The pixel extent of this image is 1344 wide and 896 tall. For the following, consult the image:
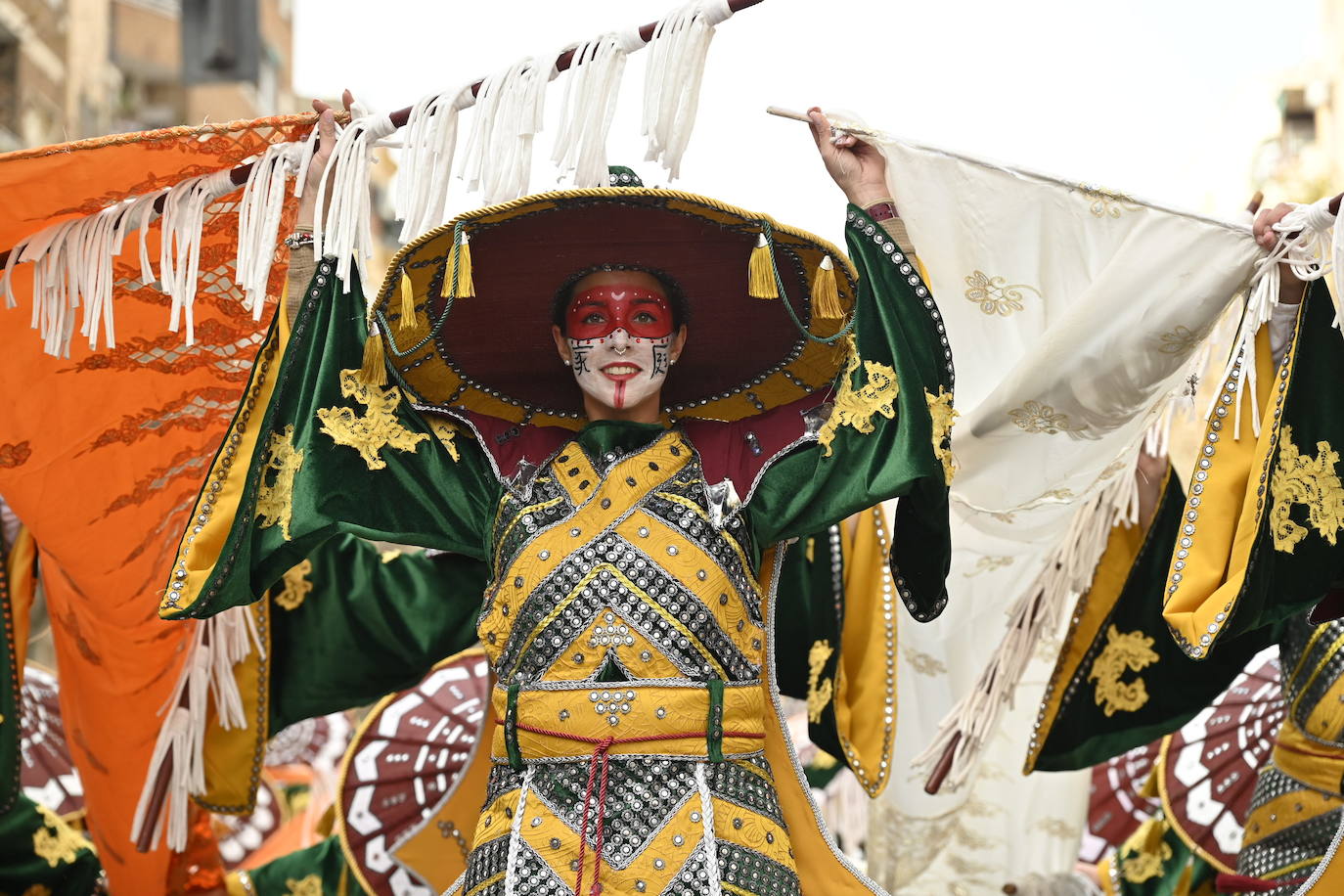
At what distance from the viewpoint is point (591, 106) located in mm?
3783

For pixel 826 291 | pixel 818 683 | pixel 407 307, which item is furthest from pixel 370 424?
pixel 818 683

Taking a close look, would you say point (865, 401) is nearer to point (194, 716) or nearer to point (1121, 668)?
point (1121, 668)

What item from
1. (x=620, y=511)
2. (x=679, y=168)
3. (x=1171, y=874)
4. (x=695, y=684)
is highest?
(x=679, y=168)

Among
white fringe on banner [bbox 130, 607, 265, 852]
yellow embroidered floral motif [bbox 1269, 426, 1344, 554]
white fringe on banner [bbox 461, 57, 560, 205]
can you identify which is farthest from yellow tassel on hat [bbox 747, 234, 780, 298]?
white fringe on banner [bbox 130, 607, 265, 852]

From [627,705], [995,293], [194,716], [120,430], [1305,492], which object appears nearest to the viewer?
[627,705]

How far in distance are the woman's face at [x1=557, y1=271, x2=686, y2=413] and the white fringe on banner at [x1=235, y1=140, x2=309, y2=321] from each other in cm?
70

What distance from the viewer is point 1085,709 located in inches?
189

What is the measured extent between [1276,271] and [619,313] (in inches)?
56.2

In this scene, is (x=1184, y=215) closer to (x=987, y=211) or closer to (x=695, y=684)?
(x=987, y=211)

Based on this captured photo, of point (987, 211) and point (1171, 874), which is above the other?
point (987, 211)

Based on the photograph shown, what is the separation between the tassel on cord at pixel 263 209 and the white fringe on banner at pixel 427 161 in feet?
0.98

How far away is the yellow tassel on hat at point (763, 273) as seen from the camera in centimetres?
377

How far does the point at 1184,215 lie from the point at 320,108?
1943mm

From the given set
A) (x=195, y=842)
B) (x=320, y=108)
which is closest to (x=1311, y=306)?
(x=320, y=108)
